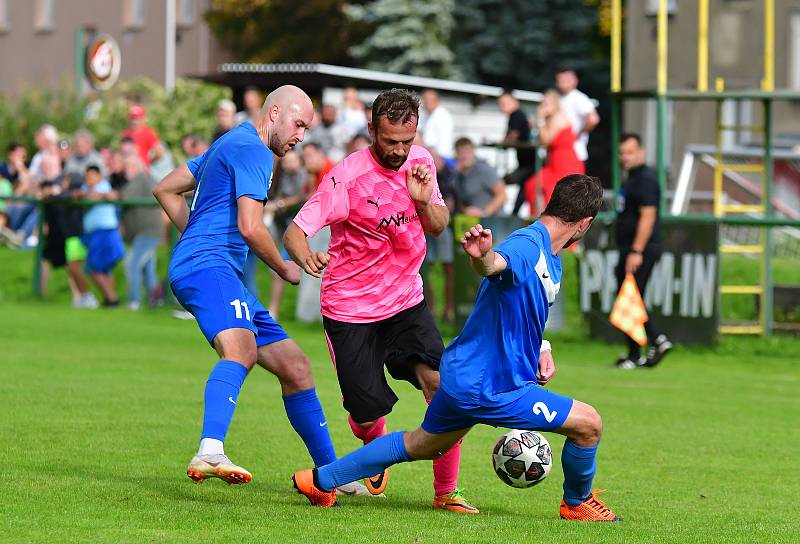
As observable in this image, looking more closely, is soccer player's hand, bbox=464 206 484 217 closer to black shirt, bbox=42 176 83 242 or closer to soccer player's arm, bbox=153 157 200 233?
black shirt, bbox=42 176 83 242

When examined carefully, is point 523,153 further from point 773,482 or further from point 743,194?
point 773,482

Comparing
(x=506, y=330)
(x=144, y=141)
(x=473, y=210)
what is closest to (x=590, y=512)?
(x=506, y=330)

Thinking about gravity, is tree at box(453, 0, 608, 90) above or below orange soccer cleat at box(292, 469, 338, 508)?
above

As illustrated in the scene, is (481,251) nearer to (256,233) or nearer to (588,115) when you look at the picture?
(256,233)

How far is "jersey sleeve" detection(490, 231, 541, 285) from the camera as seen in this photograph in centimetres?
704

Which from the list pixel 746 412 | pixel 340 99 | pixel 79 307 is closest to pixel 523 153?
pixel 79 307

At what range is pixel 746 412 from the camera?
12875 millimetres

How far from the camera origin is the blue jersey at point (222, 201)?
790cm

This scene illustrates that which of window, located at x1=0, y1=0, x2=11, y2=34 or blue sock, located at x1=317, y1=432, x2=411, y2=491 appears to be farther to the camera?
window, located at x1=0, y1=0, x2=11, y2=34

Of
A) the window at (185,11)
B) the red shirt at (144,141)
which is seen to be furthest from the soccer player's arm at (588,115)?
the window at (185,11)

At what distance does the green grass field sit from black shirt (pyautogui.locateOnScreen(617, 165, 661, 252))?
133 cm

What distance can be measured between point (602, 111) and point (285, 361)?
137 ft

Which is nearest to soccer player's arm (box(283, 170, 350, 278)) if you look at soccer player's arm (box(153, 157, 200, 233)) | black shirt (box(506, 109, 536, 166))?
soccer player's arm (box(153, 157, 200, 233))

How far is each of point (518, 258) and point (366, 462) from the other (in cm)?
133
